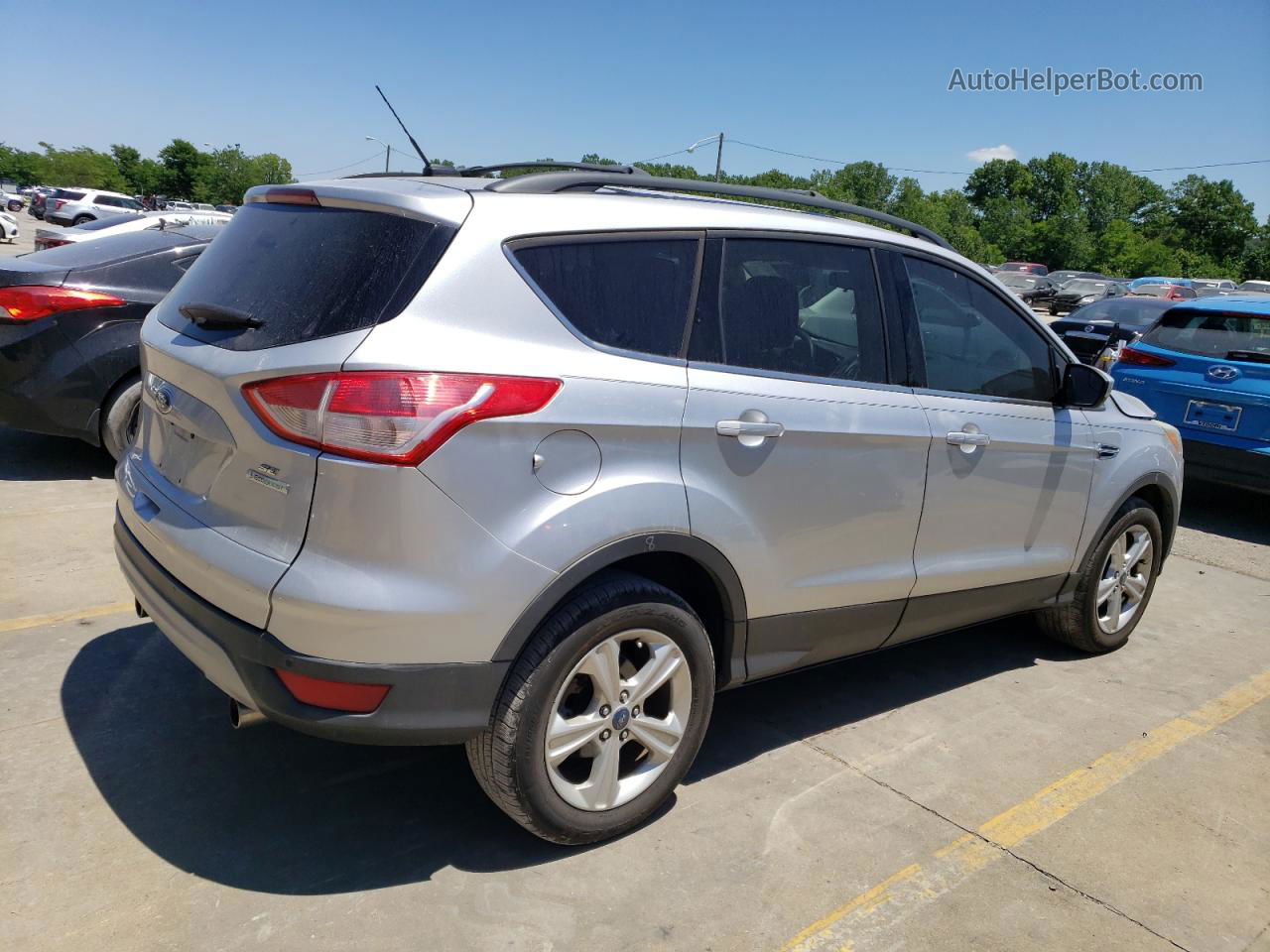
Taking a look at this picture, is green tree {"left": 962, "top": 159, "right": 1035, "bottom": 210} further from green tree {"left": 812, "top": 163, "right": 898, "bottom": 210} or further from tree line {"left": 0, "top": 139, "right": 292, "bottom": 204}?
tree line {"left": 0, "top": 139, "right": 292, "bottom": 204}

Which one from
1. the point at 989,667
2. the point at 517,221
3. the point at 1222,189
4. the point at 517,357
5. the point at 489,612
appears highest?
the point at 1222,189

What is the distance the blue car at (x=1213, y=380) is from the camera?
24.0 feet

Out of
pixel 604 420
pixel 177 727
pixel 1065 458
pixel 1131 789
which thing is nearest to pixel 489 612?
pixel 604 420

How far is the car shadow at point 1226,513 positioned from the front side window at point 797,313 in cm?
563

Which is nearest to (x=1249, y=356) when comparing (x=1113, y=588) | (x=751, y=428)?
(x=1113, y=588)

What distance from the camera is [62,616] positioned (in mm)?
4270

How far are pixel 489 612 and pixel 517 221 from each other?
1.04 meters

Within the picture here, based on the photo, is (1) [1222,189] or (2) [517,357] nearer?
(2) [517,357]

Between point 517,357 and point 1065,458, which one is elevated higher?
point 517,357

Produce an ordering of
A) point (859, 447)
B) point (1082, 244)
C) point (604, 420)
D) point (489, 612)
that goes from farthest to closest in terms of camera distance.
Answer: point (1082, 244), point (859, 447), point (604, 420), point (489, 612)

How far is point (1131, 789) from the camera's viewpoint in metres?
3.66

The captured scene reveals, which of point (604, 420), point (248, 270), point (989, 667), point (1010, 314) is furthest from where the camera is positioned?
point (989, 667)

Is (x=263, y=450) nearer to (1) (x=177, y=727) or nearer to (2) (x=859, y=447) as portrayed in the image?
(1) (x=177, y=727)

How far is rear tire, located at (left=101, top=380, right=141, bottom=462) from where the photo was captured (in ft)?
19.6
